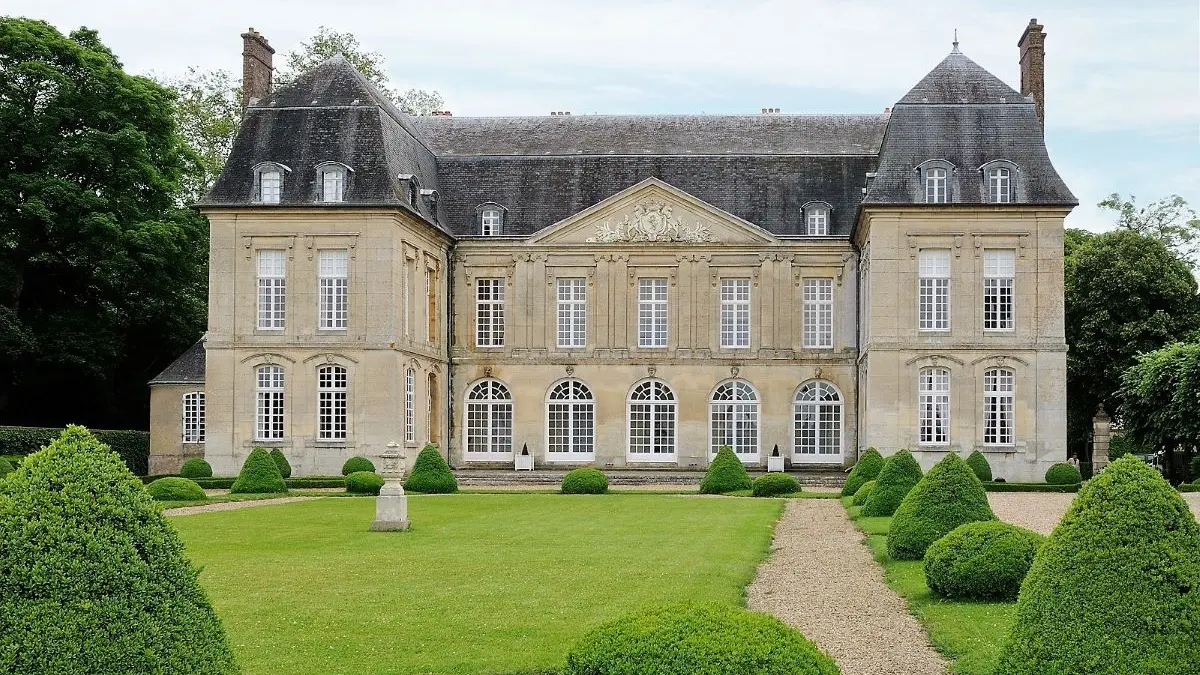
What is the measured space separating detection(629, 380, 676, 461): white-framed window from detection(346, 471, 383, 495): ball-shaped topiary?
35.1 ft

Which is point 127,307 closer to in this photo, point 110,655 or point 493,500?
point 493,500

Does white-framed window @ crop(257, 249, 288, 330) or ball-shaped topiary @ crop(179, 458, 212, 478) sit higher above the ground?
white-framed window @ crop(257, 249, 288, 330)

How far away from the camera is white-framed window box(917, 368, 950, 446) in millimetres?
35188

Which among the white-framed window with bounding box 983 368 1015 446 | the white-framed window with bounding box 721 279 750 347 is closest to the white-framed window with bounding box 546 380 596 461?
the white-framed window with bounding box 721 279 750 347

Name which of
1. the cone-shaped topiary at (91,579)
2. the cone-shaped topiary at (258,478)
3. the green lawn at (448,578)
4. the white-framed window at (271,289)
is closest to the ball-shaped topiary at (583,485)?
the cone-shaped topiary at (258,478)

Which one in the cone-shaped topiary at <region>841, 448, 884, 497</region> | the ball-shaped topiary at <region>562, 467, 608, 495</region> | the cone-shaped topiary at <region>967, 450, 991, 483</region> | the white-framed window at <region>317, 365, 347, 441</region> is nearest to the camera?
the cone-shaped topiary at <region>841, 448, 884, 497</region>

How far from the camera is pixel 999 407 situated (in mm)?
35125

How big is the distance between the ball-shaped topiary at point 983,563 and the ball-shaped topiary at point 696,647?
6.24 meters

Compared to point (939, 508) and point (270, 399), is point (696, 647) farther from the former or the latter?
point (270, 399)

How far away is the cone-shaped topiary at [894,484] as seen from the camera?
22.8m

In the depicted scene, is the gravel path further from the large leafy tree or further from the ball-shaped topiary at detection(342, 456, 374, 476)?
the large leafy tree

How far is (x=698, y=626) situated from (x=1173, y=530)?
2550mm

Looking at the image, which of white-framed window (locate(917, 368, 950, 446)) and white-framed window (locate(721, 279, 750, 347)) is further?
white-framed window (locate(721, 279, 750, 347))

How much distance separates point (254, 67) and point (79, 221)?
6388 millimetres
